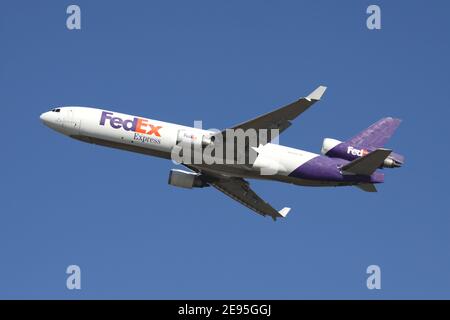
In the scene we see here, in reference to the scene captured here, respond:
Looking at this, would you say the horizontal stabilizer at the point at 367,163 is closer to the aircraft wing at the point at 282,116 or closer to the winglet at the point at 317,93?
the aircraft wing at the point at 282,116

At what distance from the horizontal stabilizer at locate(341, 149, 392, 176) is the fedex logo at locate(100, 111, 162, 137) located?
13783 millimetres

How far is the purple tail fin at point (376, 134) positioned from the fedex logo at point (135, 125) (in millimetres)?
14463

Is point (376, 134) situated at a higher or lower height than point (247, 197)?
higher

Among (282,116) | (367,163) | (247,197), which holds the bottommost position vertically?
(247,197)

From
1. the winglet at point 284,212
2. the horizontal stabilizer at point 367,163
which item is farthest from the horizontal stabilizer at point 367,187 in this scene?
the winglet at point 284,212

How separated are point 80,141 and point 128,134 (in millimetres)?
4197

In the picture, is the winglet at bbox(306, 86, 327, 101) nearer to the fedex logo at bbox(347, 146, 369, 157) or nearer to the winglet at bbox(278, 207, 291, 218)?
the fedex logo at bbox(347, 146, 369, 157)

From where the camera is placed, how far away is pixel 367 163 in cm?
6025

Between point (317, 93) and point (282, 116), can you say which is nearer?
point (317, 93)

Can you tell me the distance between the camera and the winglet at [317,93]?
5578cm

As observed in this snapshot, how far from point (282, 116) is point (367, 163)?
24.1ft

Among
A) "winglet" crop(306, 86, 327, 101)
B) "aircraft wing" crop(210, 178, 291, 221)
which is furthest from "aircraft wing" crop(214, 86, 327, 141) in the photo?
"aircraft wing" crop(210, 178, 291, 221)

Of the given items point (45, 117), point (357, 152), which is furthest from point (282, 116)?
point (45, 117)

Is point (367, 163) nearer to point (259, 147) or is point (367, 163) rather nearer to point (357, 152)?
point (357, 152)
